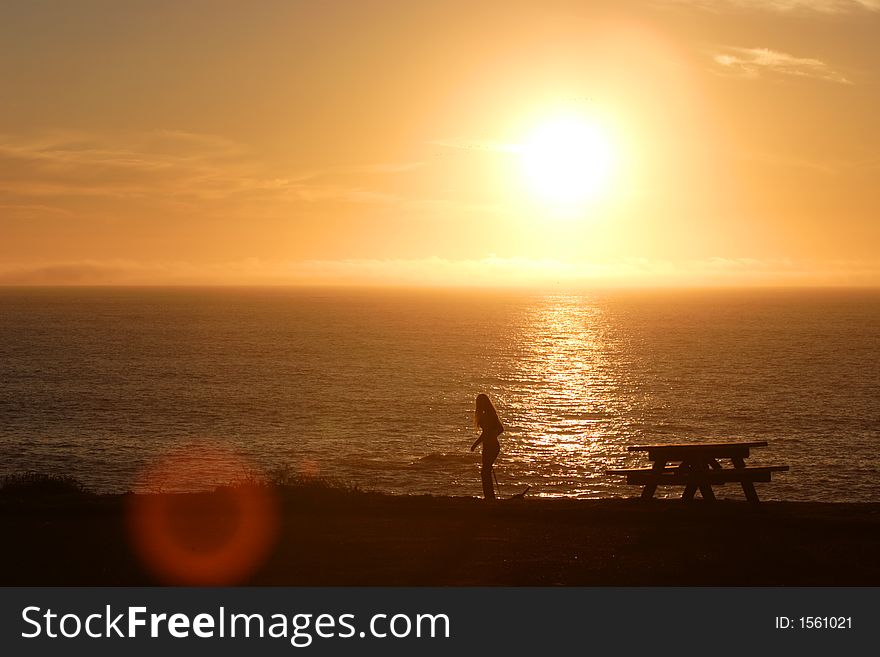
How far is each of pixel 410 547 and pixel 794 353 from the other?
115m

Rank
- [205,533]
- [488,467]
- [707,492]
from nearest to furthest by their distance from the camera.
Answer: [205,533] < [707,492] < [488,467]

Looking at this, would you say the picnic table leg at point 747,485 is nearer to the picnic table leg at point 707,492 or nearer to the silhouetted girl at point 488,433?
the picnic table leg at point 707,492

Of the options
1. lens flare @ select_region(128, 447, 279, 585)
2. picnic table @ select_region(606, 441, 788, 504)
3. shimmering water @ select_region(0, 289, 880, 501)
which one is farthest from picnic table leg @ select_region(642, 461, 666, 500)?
shimmering water @ select_region(0, 289, 880, 501)

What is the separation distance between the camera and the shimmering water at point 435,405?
158ft

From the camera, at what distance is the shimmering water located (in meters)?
48.2

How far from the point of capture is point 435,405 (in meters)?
74.4

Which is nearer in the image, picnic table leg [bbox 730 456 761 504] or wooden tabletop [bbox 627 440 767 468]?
wooden tabletop [bbox 627 440 767 468]

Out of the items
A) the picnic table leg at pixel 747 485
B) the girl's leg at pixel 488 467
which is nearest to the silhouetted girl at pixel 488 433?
the girl's leg at pixel 488 467

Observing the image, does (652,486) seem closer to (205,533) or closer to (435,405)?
(205,533)

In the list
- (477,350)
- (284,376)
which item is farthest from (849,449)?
(477,350)

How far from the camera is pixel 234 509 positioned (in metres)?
16.0

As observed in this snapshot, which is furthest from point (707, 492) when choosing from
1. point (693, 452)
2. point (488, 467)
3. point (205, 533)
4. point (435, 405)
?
point (435, 405)

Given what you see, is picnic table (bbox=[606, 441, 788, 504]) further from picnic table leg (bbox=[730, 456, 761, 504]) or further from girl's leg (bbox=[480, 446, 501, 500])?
girl's leg (bbox=[480, 446, 501, 500])

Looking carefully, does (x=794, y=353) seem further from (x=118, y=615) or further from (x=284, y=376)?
(x=118, y=615)
